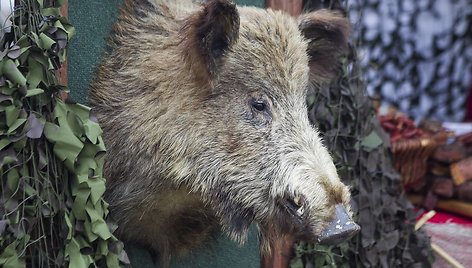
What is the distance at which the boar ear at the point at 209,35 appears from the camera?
2598 millimetres

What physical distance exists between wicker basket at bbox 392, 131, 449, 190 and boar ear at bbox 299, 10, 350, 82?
4.36 ft

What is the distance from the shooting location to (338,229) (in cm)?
248

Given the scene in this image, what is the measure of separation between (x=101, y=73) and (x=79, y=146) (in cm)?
46

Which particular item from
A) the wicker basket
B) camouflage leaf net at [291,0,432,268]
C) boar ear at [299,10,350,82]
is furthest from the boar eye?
the wicker basket

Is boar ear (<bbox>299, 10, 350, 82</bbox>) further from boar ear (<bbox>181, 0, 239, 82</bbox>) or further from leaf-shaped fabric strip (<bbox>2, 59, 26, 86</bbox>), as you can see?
leaf-shaped fabric strip (<bbox>2, 59, 26, 86</bbox>)

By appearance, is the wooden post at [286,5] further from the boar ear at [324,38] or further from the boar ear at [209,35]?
the boar ear at [209,35]

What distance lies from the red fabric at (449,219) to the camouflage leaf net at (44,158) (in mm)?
2148

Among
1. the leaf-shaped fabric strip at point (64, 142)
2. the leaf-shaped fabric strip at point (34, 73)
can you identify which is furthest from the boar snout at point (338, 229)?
the leaf-shaped fabric strip at point (34, 73)

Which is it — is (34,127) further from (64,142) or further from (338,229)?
(338,229)

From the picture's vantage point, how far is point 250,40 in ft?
9.00

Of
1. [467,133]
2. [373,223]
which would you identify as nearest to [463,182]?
[467,133]

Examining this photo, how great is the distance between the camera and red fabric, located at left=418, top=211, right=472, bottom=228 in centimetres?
427

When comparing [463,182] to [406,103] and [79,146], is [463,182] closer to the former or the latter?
[406,103]

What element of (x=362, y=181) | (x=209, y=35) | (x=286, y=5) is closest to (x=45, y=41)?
(x=209, y=35)
